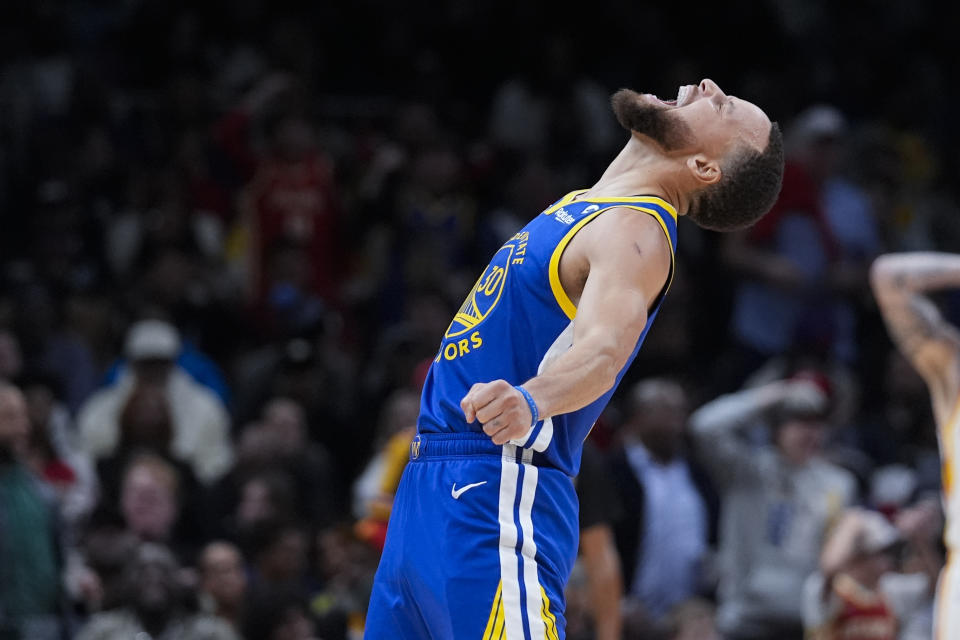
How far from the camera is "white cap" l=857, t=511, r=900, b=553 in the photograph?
8.56 m

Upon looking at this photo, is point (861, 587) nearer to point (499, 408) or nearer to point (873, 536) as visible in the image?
point (873, 536)

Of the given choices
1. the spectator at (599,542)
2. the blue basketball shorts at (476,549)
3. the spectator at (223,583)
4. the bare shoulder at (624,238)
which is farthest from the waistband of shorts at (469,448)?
the spectator at (223,583)

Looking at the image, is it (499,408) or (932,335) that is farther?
(932,335)

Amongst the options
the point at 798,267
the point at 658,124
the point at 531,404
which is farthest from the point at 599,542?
the point at 798,267

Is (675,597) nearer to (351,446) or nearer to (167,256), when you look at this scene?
(351,446)

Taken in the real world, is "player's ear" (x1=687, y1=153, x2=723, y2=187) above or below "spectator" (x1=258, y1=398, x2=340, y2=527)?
above

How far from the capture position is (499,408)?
3.54m

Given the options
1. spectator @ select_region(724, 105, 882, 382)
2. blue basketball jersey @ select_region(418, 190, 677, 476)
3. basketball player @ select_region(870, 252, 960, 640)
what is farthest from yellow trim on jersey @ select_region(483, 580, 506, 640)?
spectator @ select_region(724, 105, 882, 382)

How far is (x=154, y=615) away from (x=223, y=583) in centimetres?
58

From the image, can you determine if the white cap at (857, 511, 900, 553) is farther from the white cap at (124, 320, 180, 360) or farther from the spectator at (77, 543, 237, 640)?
the white cap at (124, 320, 180, 360)

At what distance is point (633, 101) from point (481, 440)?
1.01 m

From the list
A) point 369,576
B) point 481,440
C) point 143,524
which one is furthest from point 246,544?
point 481,440

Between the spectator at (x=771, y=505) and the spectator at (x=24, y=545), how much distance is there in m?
3.70

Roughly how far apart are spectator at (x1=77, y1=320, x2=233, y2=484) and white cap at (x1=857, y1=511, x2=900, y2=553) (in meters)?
3.78
